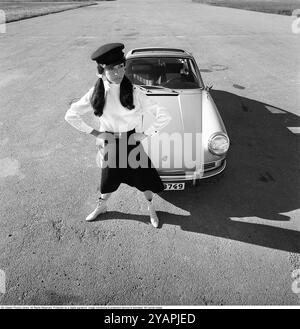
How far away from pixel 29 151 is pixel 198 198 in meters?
3.00

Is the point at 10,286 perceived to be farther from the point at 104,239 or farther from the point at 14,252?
the point at 104,239

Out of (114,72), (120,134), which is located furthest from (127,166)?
(114,72)

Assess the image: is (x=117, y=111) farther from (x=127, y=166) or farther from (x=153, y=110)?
(x=127, y=166)

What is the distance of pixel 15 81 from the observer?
869 cm

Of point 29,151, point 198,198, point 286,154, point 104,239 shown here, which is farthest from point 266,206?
point 29,151

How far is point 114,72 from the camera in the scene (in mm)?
2760

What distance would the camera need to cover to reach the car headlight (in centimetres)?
370

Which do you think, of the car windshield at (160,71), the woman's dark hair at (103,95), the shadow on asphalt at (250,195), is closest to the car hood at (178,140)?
the woman's dark hair at (103,95)

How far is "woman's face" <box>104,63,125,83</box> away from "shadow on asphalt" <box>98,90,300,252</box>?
67.4 inches

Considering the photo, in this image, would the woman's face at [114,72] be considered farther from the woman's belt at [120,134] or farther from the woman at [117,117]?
the woman's belt at [120,134]

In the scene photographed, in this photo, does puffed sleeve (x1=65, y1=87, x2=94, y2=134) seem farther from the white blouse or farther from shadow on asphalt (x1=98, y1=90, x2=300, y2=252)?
shadow on asphalt (x1=98, y1=90, x2=300, y2=252)

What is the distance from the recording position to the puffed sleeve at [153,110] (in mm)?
3023

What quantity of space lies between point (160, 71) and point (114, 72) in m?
2.50

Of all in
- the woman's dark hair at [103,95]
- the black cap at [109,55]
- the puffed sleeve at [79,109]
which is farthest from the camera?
the puffed sleeve at [79,109]
